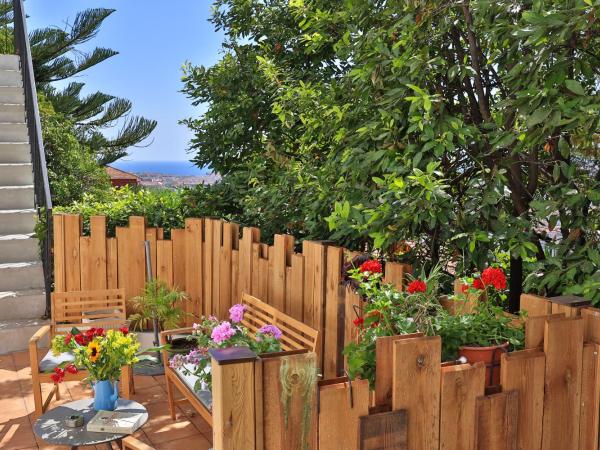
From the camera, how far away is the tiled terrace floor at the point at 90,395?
354cm

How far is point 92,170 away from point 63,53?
805 centimetres

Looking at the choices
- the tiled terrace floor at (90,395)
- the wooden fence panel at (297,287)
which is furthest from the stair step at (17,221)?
the wooden fence panel at (297,287)

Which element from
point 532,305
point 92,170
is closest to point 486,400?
point 532,305

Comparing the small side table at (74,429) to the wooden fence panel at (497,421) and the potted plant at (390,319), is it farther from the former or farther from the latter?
the wooden fence panel at (497,421)

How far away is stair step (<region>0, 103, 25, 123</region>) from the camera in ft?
24.1

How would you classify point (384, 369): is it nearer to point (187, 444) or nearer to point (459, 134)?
point (459, 134)

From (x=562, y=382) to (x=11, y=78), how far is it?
7895 millimetres

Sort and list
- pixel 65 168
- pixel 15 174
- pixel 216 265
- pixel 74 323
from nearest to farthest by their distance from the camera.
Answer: pixel 74 323 → pixel 216 265 → pixel 15 174 → pixel 65 168

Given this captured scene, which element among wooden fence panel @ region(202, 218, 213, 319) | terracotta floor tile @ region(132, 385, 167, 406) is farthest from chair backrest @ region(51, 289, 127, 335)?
wooden fence panel @ region(202, 218, 213, 319)

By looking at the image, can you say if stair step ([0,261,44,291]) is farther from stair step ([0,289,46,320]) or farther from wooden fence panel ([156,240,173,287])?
wooden fence panel ([156,240,173,287])

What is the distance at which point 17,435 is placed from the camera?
3619 mm

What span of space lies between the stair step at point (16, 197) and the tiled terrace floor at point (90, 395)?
2046mm

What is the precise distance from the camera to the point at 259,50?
5438 millimetres

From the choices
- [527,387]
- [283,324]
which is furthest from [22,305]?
[527,387]
